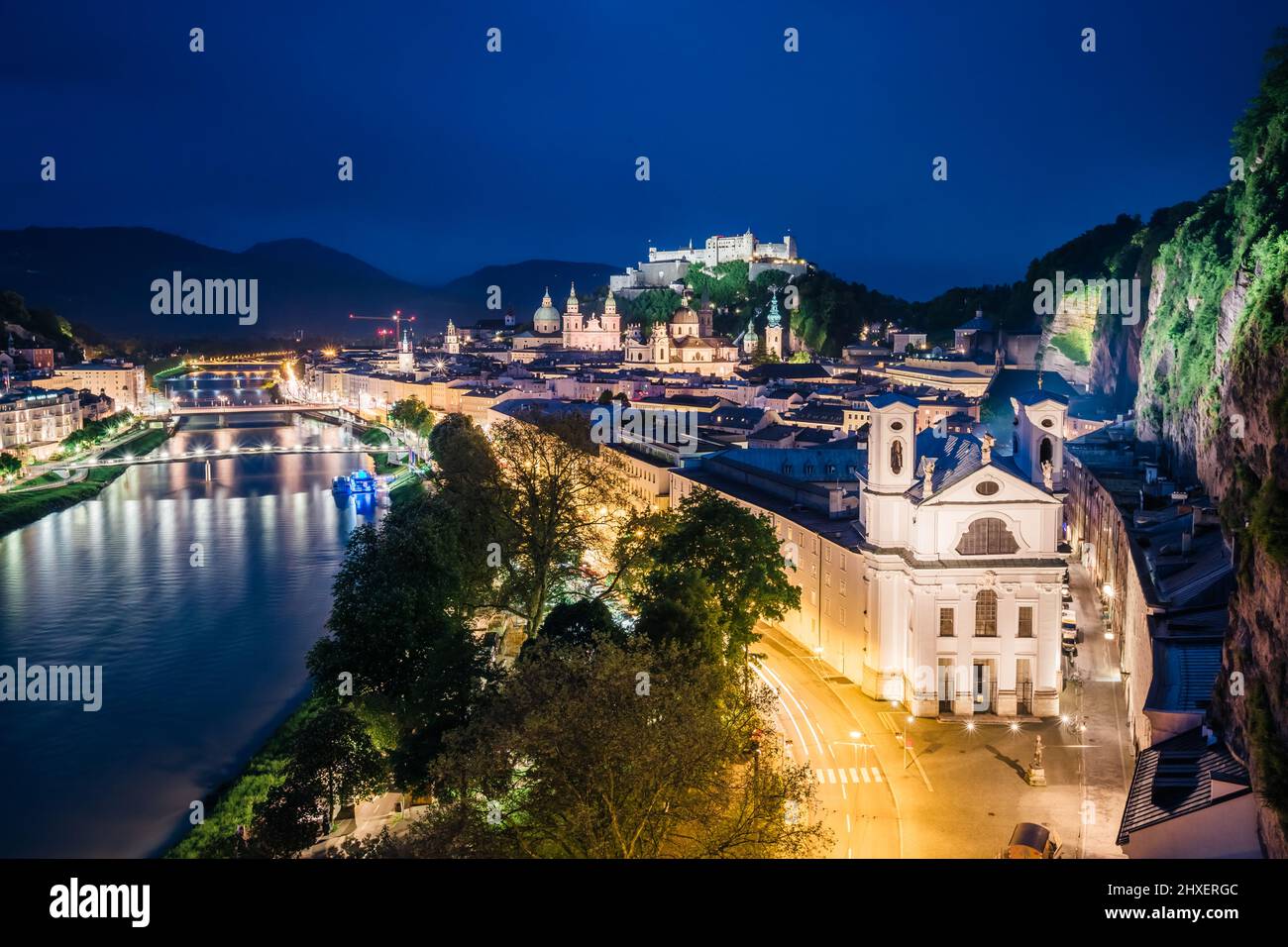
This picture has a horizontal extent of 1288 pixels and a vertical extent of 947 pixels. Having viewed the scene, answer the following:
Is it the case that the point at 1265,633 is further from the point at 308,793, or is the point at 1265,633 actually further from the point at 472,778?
the point at 308,793

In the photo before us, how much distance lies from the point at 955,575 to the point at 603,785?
6.90 metres

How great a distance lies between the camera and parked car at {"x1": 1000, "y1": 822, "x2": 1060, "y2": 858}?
356 inches

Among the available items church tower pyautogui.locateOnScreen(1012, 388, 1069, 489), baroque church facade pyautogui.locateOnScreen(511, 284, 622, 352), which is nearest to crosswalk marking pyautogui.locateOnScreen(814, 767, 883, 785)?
church tower pyautogui.locateOnScreen(1012, 388, 1069, 489)

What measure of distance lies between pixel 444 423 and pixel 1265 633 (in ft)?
97.8

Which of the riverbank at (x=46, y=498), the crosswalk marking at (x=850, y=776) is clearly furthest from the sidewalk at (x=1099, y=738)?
the riverbank at (x=46, y=498)

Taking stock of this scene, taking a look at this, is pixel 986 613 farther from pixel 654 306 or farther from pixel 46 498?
pixel 654 306

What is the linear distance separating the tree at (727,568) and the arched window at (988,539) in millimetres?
2156

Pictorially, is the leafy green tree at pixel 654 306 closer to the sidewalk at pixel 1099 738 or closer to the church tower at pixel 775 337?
the church tower at pixel 775 337

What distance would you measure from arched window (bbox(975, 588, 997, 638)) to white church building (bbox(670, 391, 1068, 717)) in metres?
0.01

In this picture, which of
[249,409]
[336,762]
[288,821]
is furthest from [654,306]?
[288,821]

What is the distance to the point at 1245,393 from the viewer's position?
1012 cm

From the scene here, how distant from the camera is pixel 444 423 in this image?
3569cm

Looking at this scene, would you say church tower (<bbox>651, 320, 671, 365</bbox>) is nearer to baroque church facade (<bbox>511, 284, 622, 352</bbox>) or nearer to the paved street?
baroque church facade (<bbox>511, 284, 622, 352</bbox>)

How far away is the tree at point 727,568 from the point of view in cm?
1316
